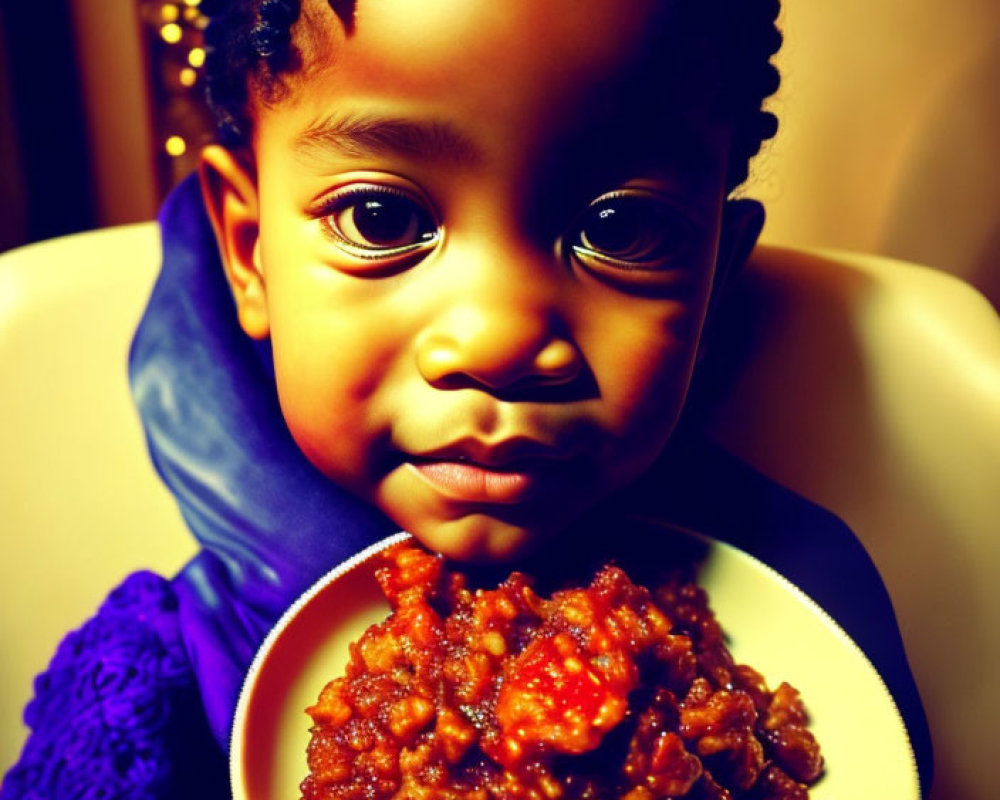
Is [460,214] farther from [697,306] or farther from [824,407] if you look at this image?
[824,407]

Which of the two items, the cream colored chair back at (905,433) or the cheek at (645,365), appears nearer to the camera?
the cheek at (645,365)

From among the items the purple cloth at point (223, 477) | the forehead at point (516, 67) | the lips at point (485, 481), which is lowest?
the purple cloth at point (223, 477)

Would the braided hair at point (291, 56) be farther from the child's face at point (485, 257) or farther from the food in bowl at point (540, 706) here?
the food in bowl at point (540, 706)

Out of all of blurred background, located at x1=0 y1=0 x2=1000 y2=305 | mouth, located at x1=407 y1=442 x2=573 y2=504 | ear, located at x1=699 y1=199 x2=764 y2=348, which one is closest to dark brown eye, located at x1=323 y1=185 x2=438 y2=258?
mouth, located at x1=407 y1=442 x2=573 y2=504

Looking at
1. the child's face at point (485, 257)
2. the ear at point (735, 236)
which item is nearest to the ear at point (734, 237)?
the ear at point (735, 236)

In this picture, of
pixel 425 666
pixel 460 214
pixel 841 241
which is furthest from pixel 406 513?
pixel 841 241
